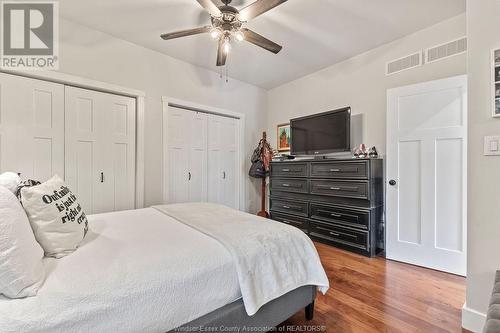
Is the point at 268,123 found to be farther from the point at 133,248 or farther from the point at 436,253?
the point at 133,248

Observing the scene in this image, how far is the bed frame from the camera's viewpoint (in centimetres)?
107

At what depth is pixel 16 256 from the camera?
2.74 feet

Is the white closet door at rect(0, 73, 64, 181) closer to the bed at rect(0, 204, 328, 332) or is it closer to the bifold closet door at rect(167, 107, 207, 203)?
the bifold closet door at rect(167, 107, 207, 203)

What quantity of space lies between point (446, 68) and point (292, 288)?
280 cm

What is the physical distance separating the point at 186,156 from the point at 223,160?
0.67 meters

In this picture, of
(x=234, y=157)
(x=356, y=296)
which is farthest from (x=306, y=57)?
(x=356, y=296)

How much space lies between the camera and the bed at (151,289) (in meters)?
0.81

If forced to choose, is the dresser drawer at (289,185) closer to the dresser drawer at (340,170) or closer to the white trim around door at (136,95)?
the dresser drawer at (340,170)

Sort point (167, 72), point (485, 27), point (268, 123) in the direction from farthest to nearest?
point (268, 123)
point (167, 72)
point (485, 27)

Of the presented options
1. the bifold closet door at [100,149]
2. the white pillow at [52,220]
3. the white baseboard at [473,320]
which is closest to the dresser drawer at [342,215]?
the white baseboard at [473,320]

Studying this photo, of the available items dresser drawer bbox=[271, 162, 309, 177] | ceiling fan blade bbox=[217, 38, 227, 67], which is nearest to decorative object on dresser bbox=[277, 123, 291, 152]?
dresser drawer bbox=[271, 162, 309, 177]

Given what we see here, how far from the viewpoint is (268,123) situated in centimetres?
465

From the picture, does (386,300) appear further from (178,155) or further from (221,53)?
(178,155)

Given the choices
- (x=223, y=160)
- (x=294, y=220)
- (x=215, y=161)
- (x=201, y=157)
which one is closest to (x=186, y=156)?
(x=201, y=157)
